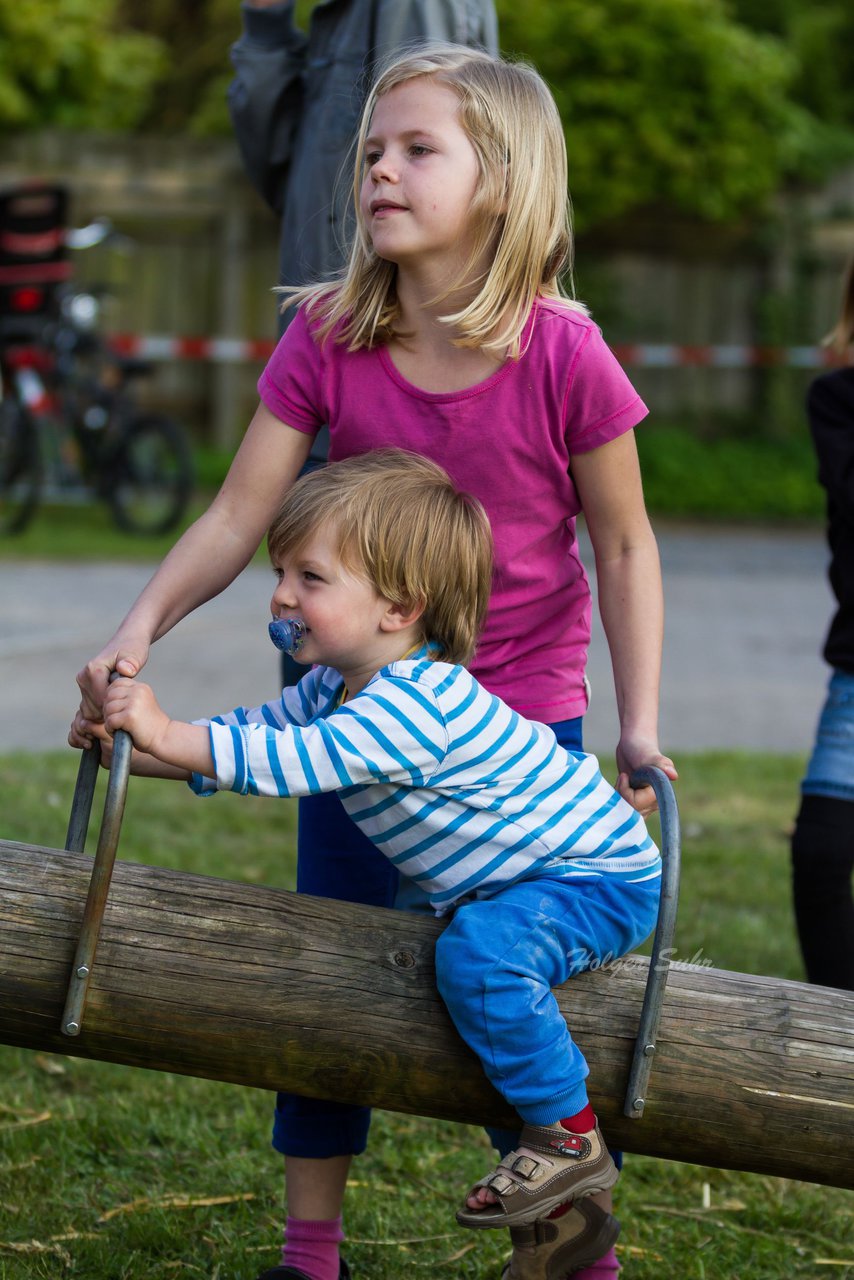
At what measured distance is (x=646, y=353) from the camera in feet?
45.4

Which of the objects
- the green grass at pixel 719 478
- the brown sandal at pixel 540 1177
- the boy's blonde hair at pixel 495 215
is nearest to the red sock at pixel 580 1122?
the brown sandal at pixel 540 1177

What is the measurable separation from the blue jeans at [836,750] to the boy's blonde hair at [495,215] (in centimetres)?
111

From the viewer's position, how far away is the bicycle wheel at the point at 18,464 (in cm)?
974

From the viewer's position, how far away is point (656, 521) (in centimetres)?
1282

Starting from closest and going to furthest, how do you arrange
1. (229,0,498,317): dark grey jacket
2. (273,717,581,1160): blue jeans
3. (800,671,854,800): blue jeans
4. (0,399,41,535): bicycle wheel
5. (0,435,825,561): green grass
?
(273,717,581,1160): blue jeans < (229,0,498,317): dark grey jacket < (800,671,854,800): blue jeans < (0,399,41,535): bicycle wheel < (0,435,825,561): green grass

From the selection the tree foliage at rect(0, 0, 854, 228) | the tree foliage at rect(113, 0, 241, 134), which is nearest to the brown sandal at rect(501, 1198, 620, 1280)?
the tree foliage at rect(0, 0, 854, 228)

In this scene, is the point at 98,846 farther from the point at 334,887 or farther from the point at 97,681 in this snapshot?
the point at 334,887

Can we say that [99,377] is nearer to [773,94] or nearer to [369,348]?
[773,94]

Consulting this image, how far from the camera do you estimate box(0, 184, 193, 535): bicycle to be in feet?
32.4

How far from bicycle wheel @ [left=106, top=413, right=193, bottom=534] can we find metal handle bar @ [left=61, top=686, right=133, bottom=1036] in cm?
773

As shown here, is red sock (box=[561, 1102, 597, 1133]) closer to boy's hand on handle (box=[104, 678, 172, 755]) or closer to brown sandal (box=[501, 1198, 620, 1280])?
brown sandal (box=[501, 1198, 620, 1280])

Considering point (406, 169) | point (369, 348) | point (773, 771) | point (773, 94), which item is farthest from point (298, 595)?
point (773, 94)

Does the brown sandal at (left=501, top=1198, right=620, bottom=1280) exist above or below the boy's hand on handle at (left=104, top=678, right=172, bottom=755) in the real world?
below

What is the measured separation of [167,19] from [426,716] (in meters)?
18.5
